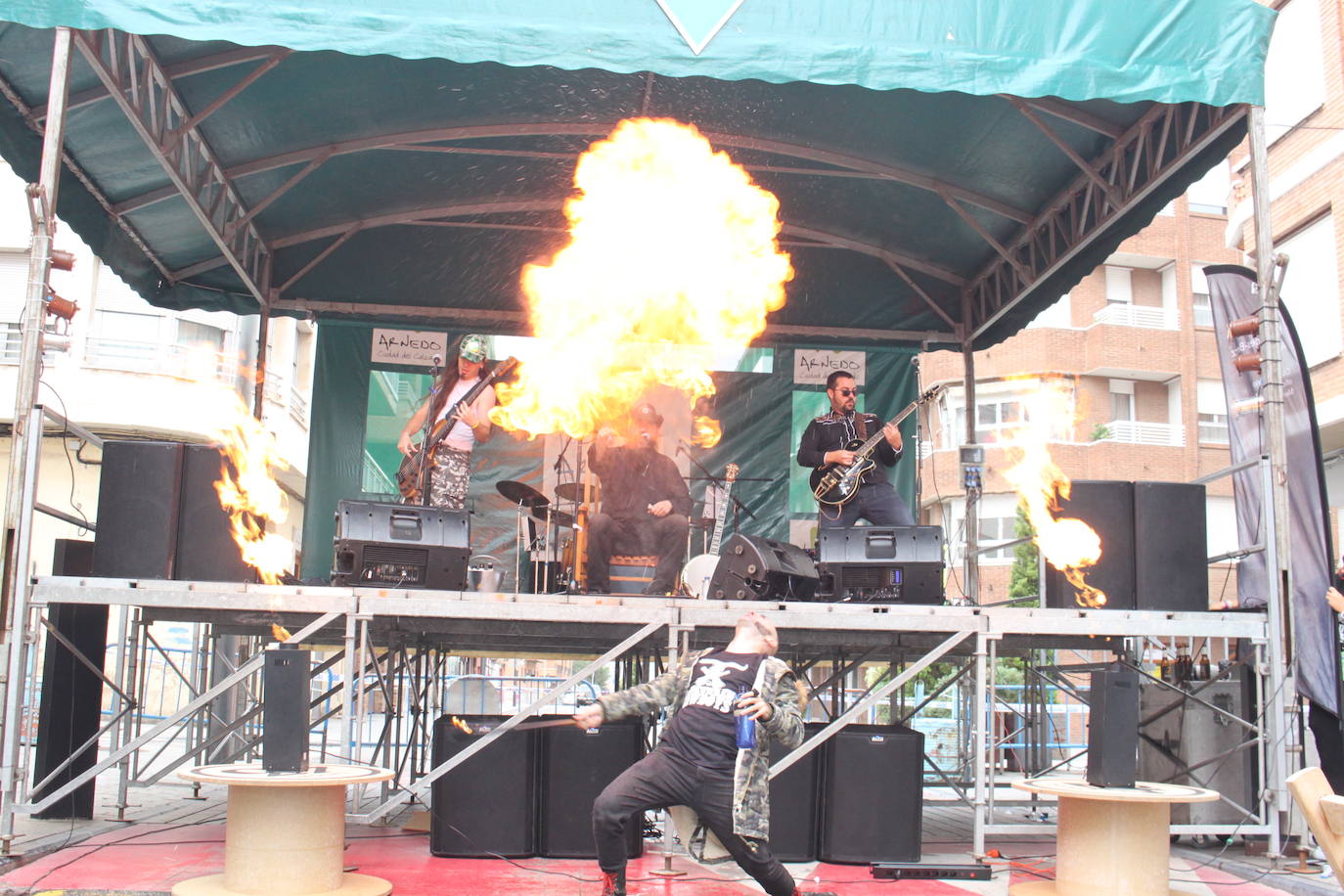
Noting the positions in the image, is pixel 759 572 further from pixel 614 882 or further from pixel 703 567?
pixel 703 567

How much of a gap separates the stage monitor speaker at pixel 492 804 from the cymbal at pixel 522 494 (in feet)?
8.41

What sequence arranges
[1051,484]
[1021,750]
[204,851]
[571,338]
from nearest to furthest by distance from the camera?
[204,851] < [1051,484] < [571,338] < [1021,750]

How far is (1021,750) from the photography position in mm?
15562

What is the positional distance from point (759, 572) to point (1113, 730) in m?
2.50

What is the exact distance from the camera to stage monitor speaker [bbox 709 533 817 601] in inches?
327

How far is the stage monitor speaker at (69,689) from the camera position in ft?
27.5

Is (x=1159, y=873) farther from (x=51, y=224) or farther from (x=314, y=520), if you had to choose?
(x=314, y=520)

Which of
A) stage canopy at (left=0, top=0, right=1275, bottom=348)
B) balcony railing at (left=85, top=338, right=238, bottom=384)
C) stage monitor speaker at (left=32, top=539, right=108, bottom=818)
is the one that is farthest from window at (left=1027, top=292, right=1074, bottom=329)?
stage monitor speaker at (left=32, top=539, right=108, bottom=818)

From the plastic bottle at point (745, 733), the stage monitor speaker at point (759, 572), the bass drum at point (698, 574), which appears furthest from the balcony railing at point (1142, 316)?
the plastic bottle at point (745, 733)

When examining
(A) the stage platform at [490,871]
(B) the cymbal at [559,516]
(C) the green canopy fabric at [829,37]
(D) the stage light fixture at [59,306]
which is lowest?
(A) the stage platform at [490,871]

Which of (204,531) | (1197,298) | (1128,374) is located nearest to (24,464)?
(204,531)

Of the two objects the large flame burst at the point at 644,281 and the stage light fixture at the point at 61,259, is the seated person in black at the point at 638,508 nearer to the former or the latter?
the large flame burst at the point at 644,281

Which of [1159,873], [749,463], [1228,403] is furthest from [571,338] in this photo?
[1159,873]

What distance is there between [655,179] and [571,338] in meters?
1.90
